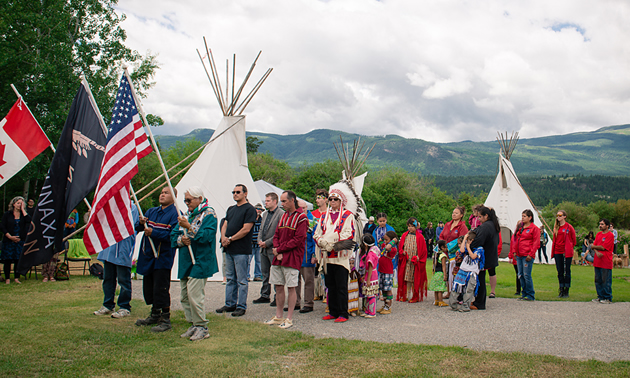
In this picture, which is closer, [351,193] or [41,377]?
[41,377]

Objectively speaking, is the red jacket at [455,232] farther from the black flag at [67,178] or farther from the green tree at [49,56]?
the green tree at [49,56]

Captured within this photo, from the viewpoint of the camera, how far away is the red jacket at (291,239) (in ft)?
18.1

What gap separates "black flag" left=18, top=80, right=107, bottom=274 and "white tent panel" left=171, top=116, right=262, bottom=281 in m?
5.24

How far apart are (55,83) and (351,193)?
44.8 feet

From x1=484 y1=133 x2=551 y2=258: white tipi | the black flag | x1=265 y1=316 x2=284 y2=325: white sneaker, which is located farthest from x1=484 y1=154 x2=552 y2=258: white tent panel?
the black flag

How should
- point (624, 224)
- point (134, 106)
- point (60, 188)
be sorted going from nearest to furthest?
point (60, 188) < point (134, 106) < point (624, 224)

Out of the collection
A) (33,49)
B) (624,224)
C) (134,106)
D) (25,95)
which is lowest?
(624,224)

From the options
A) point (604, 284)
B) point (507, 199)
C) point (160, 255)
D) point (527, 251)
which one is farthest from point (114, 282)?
point (507, 199)

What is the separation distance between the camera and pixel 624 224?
201 ft

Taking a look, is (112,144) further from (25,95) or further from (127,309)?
(25,95)

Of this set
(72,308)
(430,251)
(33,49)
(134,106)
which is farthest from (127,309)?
(430,251)

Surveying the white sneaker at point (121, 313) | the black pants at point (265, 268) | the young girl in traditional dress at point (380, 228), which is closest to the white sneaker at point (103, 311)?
the white sneaker at point (121, 313)

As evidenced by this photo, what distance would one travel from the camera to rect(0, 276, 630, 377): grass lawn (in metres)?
3.68

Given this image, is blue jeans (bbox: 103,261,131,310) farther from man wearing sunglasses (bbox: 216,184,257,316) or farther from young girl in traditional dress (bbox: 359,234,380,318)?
young girl in traditional dress (bbox: 359,234,380,318)
